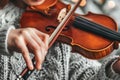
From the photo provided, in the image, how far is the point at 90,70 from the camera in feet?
3.59

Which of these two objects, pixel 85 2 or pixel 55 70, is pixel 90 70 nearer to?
pixel 55 70

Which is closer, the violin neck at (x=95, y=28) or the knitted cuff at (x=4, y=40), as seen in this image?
the knitted cuff at (x=4, y=40)

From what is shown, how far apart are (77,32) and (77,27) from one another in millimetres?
20

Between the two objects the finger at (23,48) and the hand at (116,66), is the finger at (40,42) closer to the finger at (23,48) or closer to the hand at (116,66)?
the finger at (23,48)

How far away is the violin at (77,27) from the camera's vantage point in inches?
40.9

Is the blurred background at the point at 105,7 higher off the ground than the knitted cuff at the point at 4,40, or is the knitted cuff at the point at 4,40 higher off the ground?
the knitted cuff at the point at 4,40

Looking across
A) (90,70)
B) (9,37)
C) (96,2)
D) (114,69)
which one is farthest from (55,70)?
(96,2)

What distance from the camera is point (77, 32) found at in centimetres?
109

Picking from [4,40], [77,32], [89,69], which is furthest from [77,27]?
[4,40]

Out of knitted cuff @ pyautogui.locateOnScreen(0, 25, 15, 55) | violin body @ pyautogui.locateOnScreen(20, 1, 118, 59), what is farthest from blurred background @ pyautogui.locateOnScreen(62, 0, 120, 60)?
knitted cuff @ pyautogui.locateOnScreen(0, 25, 15, 55)

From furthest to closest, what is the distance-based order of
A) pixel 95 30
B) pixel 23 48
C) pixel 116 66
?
pixel 95 30 → pixel 116 66 → pixel 23 48

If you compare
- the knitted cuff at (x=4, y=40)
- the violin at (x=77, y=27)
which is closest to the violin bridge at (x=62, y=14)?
the violin at (x=77, y=27)

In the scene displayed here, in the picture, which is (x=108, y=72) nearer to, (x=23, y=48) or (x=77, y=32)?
(x=77, y=32)

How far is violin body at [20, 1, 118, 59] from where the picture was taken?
1.03 meters
